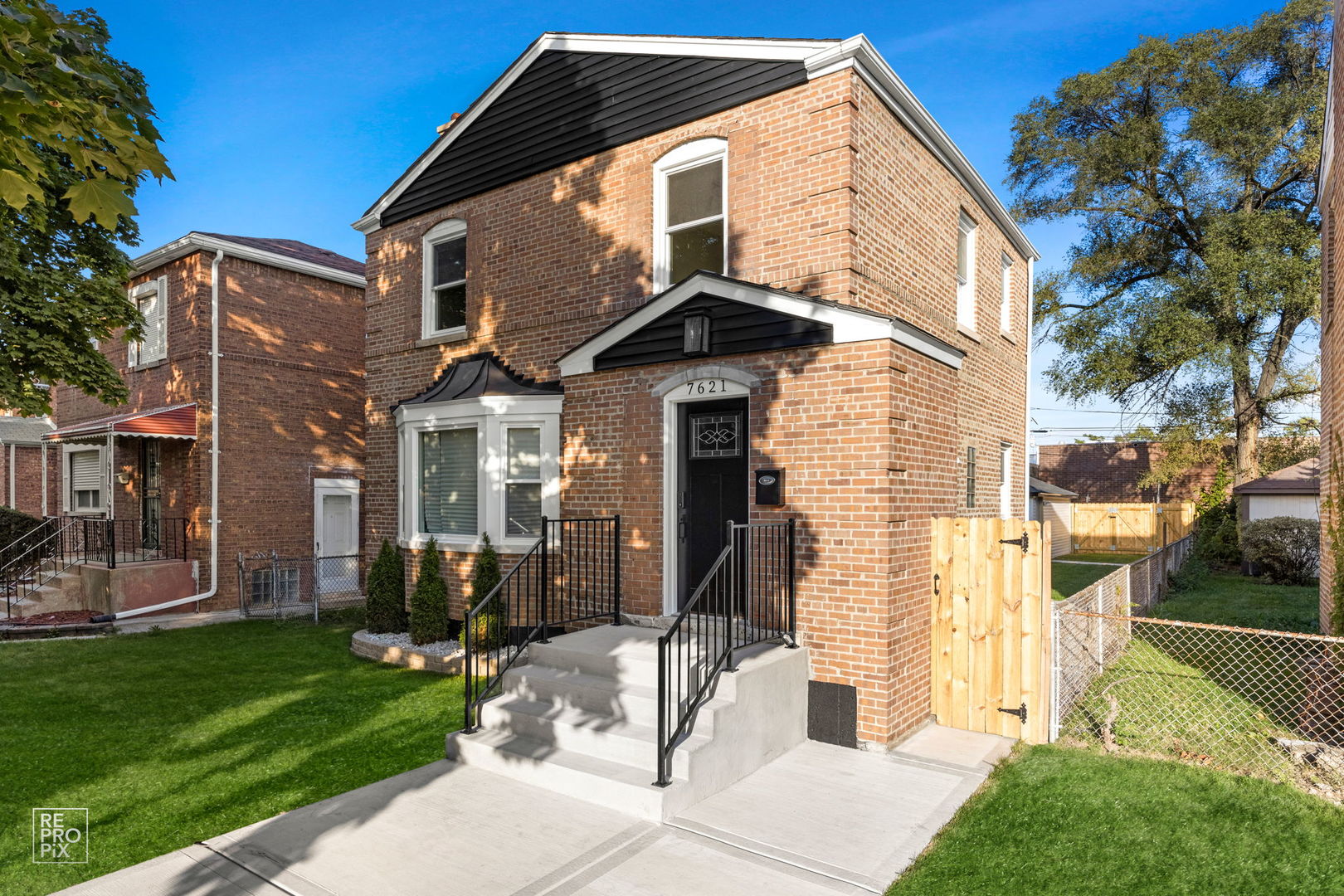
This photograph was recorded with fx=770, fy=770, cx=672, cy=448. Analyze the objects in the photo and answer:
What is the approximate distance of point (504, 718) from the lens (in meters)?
6.30

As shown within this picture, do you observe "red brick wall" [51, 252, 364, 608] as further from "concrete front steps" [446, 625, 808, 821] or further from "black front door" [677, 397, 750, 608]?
"black front door" [677, 397, 750, 608]

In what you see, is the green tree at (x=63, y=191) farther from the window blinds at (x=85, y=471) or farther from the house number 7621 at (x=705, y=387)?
the window blinds at (x=85, y=471)

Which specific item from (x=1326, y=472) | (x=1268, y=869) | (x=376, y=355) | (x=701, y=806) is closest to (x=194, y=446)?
(x=376, y=355)

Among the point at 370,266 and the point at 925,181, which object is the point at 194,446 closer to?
the point at 370,266

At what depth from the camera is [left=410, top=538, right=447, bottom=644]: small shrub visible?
972 cm

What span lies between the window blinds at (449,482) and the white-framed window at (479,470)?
0.01m

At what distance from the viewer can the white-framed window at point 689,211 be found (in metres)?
8.09

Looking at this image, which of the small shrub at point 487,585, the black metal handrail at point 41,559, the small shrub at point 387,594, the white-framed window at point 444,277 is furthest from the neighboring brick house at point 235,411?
the small shrub at point 487,585

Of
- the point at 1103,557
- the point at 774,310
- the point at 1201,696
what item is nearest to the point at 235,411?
the point at 774,310

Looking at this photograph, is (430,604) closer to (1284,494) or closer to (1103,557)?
(1284,494)

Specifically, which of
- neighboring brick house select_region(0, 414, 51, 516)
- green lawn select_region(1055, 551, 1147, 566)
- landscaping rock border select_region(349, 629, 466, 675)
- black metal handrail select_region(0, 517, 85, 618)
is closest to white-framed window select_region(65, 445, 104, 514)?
black metal handrail select_region(0, 517, 85, 618)

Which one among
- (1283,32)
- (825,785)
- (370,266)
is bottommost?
(825,785)

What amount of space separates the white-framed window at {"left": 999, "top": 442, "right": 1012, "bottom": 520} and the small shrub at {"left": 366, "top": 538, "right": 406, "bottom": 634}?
8.65 metres

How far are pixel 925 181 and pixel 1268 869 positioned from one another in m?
6.92
